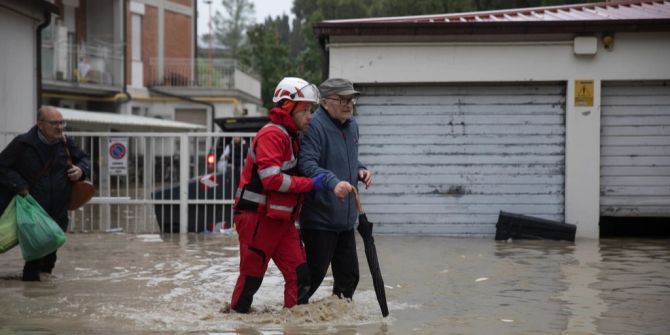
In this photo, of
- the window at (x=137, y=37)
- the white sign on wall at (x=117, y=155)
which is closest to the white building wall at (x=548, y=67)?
the white sign on wall at (x=117, y=155)

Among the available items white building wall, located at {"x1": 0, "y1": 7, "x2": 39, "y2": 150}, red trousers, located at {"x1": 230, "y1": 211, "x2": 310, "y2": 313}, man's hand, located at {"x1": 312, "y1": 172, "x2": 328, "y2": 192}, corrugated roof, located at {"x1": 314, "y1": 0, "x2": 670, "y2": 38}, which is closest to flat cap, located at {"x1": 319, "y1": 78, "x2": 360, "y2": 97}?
man's hand, located at {"x1": 312, "y1": 172, "x2": 328, "y2": 192}

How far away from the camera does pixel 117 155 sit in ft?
53.4

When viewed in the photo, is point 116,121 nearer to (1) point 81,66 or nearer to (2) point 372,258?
(1) point 81,66

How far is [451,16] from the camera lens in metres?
17.4

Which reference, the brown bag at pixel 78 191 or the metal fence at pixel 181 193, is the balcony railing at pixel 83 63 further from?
the brown bag at pixel 78 191

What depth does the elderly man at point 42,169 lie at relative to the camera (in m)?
10.5

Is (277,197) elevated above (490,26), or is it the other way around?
(490,26)

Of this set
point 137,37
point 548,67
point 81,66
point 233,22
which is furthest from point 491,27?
point 233,22

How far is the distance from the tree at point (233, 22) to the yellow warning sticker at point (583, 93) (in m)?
95.8

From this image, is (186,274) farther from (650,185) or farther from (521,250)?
(650,185)

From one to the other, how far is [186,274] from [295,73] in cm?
5462

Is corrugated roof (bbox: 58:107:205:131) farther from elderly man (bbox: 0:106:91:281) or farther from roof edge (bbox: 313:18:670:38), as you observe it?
elderly man (bbox: 0:106:91:281)

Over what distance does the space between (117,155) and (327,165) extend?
8.63 m

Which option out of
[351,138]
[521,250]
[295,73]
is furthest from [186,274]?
[295,73]
